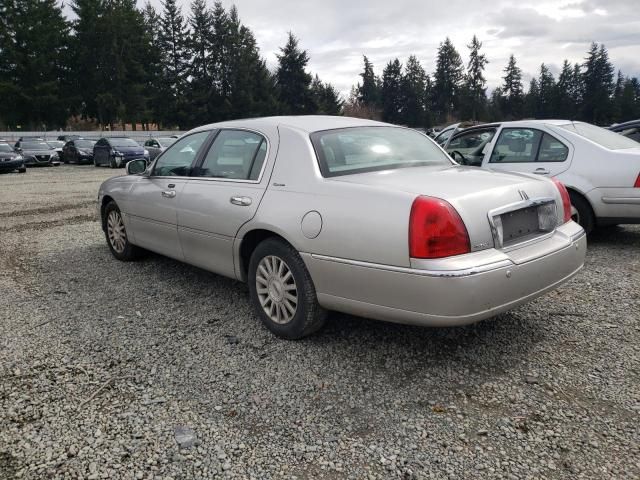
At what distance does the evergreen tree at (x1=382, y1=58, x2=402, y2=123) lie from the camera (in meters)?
88.5

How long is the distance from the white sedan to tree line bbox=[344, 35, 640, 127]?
271 feet

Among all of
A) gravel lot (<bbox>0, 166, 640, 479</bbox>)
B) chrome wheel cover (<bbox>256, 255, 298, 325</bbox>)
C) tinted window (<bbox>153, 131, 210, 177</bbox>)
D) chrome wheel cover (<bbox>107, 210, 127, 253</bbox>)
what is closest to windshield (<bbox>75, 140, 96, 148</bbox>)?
chrome wheel cover (<bbox>107, 210, 127, 253</bbox>)

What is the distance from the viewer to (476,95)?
92.8 metres

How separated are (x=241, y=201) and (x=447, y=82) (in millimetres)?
95541

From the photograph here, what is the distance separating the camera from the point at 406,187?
3102 mm

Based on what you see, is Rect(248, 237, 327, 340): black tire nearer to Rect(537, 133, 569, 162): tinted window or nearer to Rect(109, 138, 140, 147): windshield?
Rect(537, 133, 569, 162): tinted window

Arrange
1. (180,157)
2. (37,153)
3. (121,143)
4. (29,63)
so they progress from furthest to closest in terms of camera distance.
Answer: (29,63) < (37,153) < (121,143) < (180,157)

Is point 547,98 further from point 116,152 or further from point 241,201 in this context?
point 241,201

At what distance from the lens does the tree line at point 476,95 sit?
286ft

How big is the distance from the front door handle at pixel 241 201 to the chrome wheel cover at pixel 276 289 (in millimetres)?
434

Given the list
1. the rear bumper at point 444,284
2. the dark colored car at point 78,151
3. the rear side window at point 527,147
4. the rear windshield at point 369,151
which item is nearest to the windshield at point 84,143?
the dark colored car at point 78,151

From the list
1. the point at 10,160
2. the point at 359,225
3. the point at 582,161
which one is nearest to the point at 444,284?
the point at 359,225

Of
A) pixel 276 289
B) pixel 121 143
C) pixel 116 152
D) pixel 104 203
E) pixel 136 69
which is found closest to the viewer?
pixel 276 289

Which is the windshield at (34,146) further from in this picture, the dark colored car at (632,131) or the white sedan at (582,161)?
the dark colored car at (632,131)
